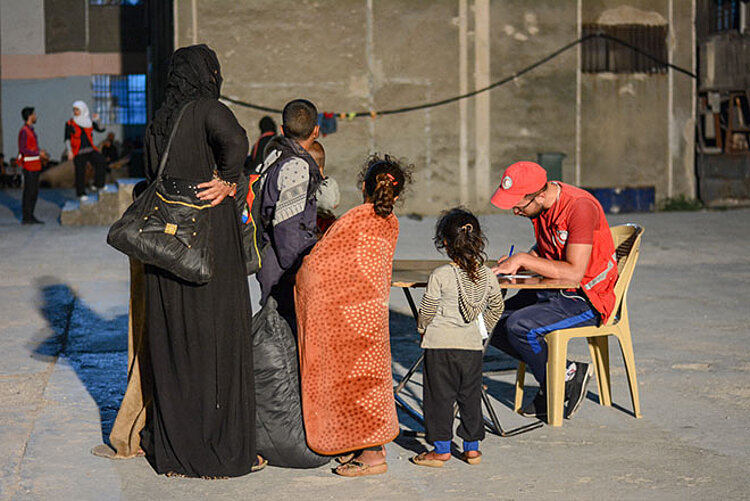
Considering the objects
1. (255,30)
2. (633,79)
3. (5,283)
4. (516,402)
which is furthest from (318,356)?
(633,79)

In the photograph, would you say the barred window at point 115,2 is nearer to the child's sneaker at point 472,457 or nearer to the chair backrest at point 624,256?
the chair backrest at point 624,256

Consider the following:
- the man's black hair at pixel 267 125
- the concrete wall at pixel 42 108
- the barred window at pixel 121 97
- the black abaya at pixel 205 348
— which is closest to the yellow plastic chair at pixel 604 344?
the black abaya at pixel 205 348

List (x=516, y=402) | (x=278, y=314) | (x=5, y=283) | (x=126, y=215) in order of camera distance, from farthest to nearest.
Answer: (x=5, y=283), (x=516, y=402), (x=278, y=314), (x=126, y=215)

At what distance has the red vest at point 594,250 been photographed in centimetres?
573

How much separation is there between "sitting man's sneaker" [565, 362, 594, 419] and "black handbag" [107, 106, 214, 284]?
6.77ft

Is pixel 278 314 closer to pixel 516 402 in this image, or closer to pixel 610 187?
pixel 516 402

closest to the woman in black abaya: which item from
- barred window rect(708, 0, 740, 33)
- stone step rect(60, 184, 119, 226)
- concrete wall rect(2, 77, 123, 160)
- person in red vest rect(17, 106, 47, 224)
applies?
stone step rect(60, 184, 119, 226)

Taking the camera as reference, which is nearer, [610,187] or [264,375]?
[264,375]

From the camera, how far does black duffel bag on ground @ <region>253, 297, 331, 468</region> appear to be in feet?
16.3

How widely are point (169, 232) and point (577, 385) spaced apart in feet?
7.48

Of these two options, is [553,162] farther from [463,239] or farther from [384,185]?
[384,185]

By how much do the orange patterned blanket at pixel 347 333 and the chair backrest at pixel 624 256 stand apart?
5.00ft

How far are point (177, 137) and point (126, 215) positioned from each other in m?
0.39

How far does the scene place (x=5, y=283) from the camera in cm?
1072
